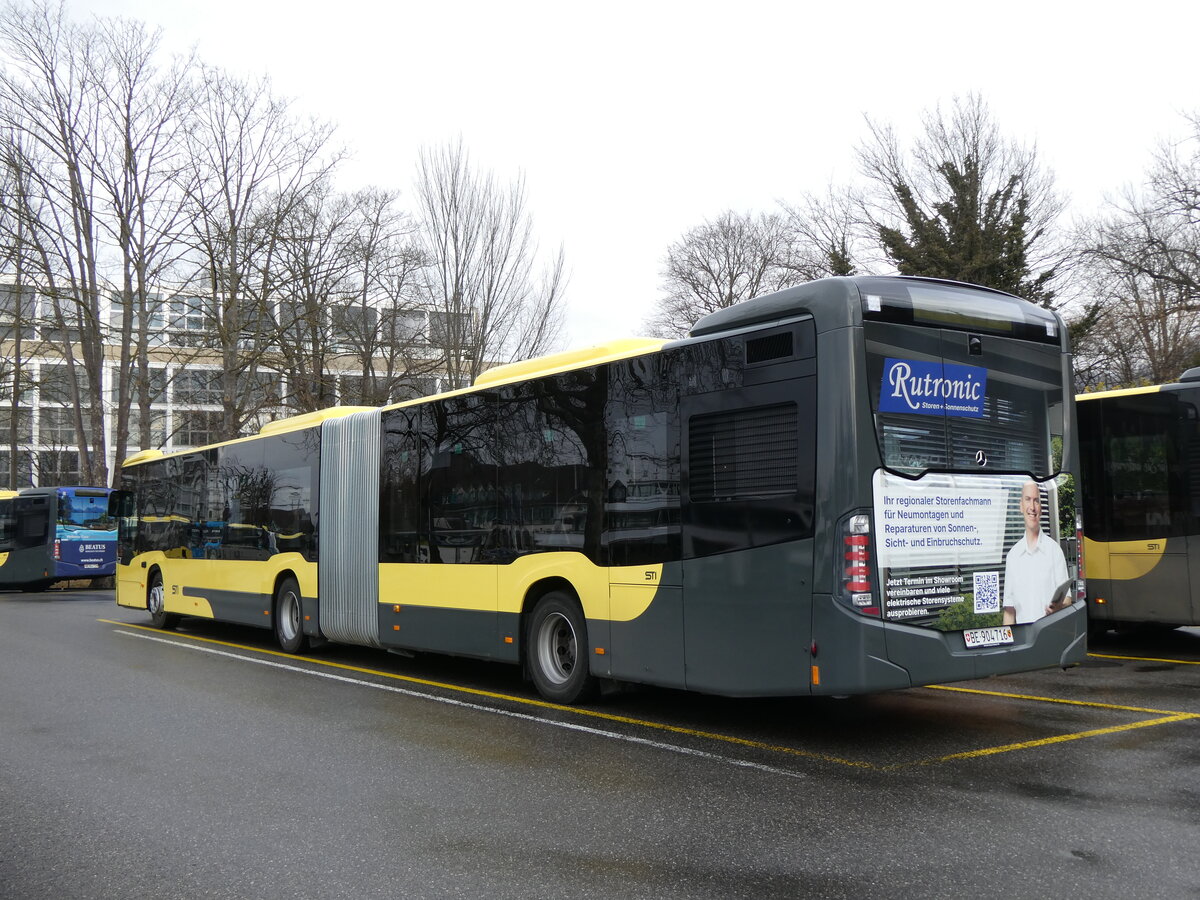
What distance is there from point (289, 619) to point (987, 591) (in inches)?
363

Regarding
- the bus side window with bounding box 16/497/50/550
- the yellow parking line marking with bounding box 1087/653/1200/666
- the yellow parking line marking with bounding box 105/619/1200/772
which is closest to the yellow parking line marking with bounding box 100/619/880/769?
the yellow parking line marking with bounding box 105/619/1200/772

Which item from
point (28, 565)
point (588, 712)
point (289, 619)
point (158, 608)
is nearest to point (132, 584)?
point (158, 608)

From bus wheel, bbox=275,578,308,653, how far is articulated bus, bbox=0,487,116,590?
17182 mm

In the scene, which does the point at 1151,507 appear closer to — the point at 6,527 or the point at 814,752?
the point at 814,752

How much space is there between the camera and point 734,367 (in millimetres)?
7449

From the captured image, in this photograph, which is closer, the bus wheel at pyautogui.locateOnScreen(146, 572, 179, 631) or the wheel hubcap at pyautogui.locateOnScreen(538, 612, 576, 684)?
the wheel hubcap at pyautogui.locateOnScreen(538, 612, 576, 684)

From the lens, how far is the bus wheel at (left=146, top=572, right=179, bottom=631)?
1712cm

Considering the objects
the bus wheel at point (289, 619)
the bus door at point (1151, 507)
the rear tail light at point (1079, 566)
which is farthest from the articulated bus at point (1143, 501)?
the bus wheel at point (289, 619)

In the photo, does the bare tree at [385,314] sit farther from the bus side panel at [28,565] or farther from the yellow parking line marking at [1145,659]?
the yellow parking line marking at [1145,659]

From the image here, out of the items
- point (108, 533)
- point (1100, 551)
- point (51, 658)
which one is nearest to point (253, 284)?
point (108, 533)

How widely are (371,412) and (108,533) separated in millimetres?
20634

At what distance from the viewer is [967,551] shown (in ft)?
23.5

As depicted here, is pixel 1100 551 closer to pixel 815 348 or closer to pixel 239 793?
pixel 815 348

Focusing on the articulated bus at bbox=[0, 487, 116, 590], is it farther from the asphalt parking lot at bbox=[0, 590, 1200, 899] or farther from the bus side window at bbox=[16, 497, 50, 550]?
the asphalt parking lot at bbox=[0, 590, 1200, 899]
